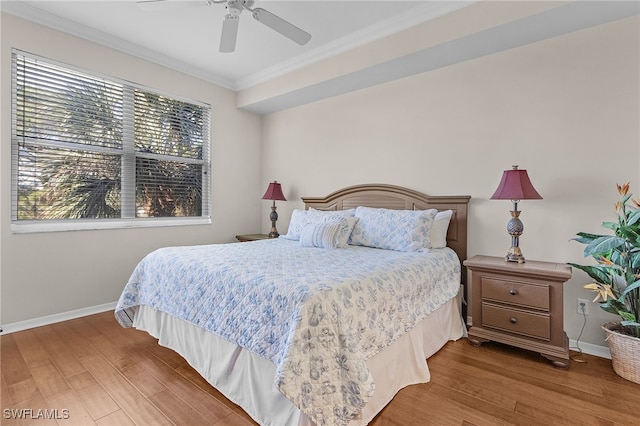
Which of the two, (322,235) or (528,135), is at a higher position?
(528,135)

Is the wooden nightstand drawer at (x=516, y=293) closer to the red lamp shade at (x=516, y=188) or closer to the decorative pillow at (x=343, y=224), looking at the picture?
the red lamp shade at (x=516, y=188)

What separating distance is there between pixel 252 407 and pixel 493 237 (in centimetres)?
234

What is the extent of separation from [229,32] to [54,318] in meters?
2.95

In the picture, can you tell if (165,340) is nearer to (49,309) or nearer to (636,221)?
(49,309)

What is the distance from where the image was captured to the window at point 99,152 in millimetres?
2762

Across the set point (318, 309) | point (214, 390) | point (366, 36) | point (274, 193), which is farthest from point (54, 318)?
point (366, 36)

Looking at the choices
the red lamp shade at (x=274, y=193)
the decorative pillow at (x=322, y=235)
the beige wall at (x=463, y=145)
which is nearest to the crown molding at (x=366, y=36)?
the beige wall at (x=463, y=145)

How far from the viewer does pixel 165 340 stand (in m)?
2.29

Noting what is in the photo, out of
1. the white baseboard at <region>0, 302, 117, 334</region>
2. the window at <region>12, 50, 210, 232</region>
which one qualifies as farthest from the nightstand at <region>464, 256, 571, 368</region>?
the white baseboard at <region>0, 302, 117, 334</region>

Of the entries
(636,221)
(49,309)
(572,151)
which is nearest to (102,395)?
(49,309)

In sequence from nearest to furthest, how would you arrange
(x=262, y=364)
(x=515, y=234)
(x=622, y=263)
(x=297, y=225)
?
(x=262, y=364) → (x=622, y=263) → (x=515, y=234) → (x=297, y=225)

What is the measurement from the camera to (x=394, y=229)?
279 cm

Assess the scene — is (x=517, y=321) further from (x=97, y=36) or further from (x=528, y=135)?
(x=97, y=36)

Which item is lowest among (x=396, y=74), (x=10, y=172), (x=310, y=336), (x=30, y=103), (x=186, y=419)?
(x=186, y=419)
